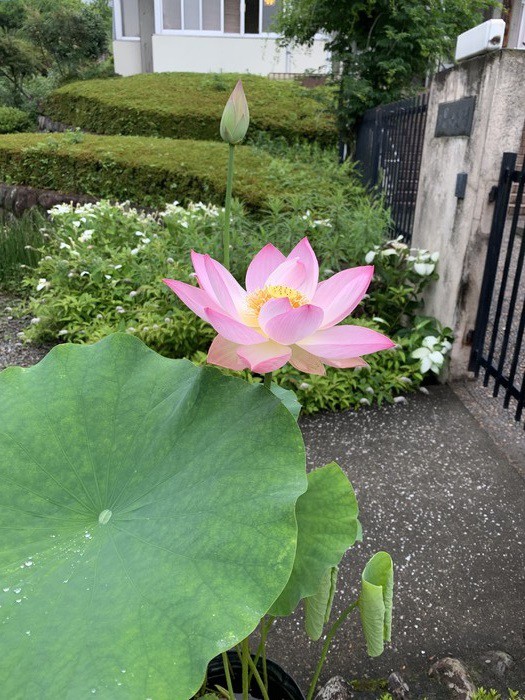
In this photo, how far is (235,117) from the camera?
1033 mm

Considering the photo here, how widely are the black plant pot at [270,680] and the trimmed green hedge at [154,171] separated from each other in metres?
4.41

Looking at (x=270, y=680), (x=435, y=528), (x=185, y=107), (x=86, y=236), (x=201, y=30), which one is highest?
(x=201, y=30)

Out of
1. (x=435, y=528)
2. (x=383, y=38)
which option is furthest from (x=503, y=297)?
(x=383, y=38)

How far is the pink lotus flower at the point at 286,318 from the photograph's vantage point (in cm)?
82

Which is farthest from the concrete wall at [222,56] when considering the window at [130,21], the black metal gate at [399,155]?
the black metal gate at [399,155]

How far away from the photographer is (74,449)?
1.00 metres

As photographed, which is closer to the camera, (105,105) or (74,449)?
(74,449)

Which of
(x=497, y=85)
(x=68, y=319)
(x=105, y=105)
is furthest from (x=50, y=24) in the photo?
(x=497, y=85)

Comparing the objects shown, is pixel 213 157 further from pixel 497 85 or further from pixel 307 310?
pixel 307 310

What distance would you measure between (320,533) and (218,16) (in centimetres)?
1785

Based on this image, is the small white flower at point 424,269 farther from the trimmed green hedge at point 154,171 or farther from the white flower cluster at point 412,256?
the trimmed green hedge at point 154,171

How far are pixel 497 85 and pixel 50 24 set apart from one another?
1678cm

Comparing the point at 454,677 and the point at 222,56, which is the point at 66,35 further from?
the point at 454,677

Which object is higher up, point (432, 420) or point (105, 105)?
point (105, 105)
